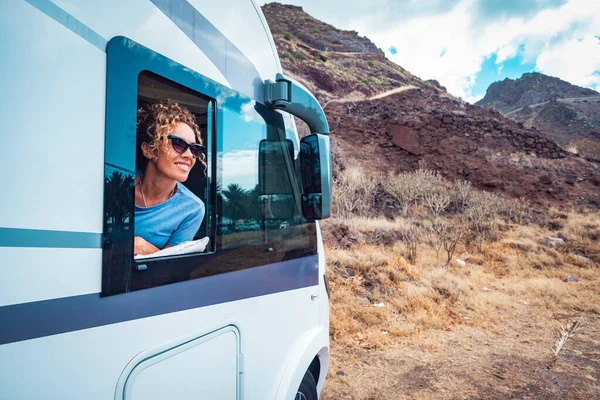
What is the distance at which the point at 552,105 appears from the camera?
149 ft

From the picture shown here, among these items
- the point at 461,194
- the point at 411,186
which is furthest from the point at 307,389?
the point at 461,194

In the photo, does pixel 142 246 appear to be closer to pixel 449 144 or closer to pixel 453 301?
pixel 453 301

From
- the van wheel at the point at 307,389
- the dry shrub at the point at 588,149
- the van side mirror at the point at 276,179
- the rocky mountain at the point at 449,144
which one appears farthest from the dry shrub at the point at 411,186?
the van side mirror at the point at 276,179

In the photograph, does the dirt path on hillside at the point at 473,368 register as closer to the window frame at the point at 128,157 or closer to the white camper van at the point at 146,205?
the white camper van at the point at 146,205

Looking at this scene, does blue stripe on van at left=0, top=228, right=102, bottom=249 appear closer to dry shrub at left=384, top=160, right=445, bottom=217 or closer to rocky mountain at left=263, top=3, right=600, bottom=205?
dry shrub at left=384, top=160, right=445, bottom=217

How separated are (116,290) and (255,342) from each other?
730mm

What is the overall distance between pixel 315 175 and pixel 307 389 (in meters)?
1.31

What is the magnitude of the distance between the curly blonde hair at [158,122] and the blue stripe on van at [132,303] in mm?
447

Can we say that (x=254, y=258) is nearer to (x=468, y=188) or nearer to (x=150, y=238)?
(x=150, y=238)

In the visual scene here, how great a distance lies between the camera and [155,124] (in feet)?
4.21

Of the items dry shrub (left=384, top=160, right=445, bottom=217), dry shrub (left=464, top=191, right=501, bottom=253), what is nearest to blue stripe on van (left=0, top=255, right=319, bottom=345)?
dry shrub (left=464, top=191, right=501, bottom=253)

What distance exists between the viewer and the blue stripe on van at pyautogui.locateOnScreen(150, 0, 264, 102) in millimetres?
1293

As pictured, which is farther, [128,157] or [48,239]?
[128,157]

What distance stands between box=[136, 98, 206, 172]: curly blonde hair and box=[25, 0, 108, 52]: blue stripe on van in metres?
0.25
